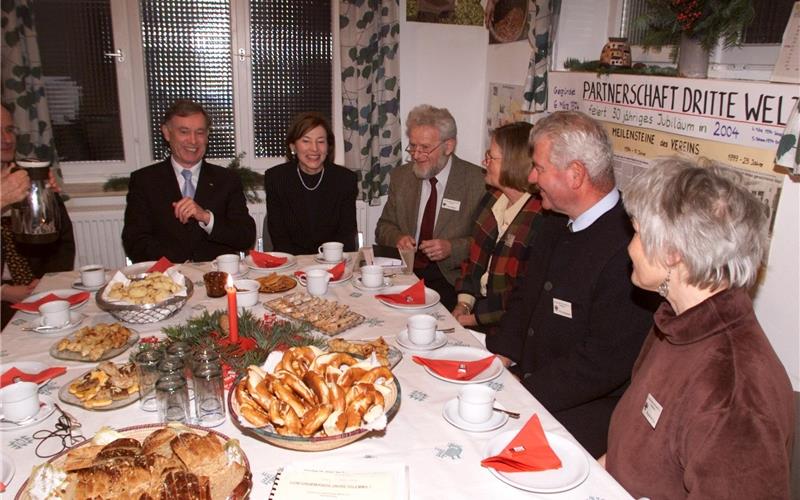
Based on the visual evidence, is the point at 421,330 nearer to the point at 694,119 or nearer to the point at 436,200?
the point at 694,119

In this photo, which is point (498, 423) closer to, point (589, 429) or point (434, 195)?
point (589, 429)

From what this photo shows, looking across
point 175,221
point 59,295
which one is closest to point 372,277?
point 59,295

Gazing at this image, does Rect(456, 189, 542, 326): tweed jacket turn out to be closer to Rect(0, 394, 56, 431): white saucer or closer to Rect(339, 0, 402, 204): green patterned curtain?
Rect(0, 394, 56, 431): white saucer

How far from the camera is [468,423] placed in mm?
1508

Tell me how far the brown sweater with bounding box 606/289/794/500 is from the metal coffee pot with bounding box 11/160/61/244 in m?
2.17

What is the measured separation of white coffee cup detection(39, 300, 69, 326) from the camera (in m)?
2.04

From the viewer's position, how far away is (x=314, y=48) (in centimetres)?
479

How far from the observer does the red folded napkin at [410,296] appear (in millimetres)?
2366

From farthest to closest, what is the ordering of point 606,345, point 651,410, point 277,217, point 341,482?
point 277,217 < point 606,345 < point 651,410 < point 341,482

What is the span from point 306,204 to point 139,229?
0.95 m

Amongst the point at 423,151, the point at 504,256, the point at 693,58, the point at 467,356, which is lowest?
the point at 467,356

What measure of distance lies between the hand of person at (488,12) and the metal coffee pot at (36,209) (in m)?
3.35

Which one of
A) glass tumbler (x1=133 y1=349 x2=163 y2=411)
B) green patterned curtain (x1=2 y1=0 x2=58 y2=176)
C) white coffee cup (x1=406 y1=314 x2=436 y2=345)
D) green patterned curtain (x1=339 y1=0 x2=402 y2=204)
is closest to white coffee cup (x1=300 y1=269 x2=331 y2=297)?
white coffee cup (x1=406 y1=314 x2=436 y2=345)

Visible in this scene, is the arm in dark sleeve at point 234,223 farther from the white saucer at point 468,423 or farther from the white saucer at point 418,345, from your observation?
the white saucer at point 468,423
